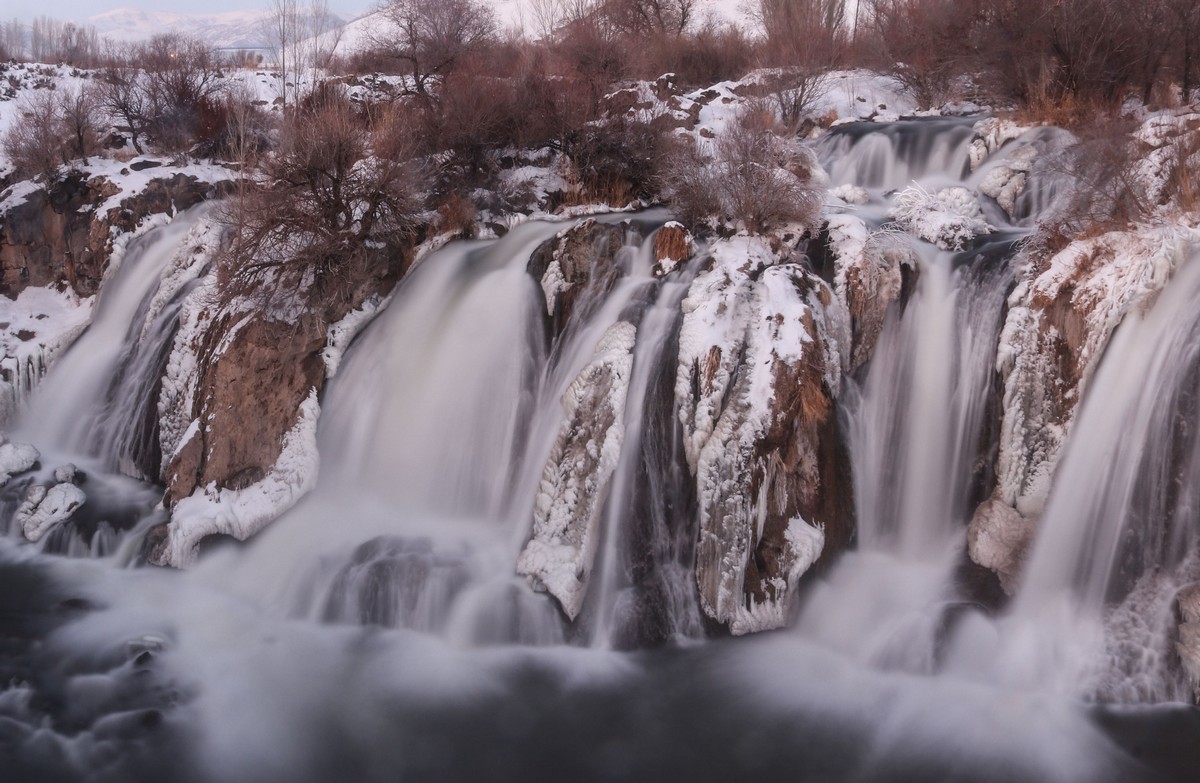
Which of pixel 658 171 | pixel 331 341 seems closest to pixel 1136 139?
pixel 658 171

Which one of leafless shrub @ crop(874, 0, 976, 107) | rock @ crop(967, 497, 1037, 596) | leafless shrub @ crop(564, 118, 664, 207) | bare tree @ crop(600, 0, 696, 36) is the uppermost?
bare tree @ crop(600, 0, 696, 36)

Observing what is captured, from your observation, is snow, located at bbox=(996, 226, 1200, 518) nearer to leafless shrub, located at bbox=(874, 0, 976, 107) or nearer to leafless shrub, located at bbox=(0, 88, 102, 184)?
leafless shrub, located at bbox=(874, 0, 976, 107)

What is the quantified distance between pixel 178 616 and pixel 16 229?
33.6 feet

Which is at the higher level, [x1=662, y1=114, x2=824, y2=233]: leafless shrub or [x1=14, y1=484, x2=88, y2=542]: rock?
[x1=662, y1=114, x2=824, y2=233]: leafless shrub

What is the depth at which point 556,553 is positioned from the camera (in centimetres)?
757

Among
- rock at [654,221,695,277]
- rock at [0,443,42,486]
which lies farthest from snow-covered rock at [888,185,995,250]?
rock at [0,443,42,486]

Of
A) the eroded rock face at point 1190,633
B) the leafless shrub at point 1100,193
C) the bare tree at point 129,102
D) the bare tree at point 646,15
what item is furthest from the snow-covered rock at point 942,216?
the bare tree at point 129,102

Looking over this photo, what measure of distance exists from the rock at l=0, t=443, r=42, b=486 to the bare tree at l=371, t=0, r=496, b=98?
10614 mm

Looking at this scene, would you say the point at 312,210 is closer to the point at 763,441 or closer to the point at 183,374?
the point at 183,374

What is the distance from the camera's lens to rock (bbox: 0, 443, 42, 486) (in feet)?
33.3

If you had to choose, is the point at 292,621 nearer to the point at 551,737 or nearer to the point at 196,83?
the point at 551,737

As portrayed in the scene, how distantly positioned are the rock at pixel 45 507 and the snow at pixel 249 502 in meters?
1.47

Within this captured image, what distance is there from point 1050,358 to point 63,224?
15.7m

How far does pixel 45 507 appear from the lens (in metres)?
9.35
